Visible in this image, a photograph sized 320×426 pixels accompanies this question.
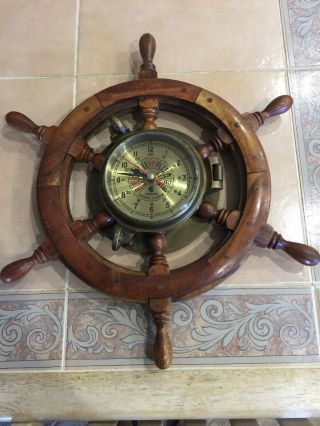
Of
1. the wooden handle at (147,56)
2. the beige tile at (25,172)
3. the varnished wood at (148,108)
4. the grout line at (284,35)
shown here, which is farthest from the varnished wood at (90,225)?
the grout line at (284,35)

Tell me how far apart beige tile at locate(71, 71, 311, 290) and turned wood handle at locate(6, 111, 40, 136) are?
134 millimetres

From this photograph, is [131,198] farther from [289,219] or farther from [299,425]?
[299,425]

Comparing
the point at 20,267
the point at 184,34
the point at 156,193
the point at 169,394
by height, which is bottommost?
the point at 169,394

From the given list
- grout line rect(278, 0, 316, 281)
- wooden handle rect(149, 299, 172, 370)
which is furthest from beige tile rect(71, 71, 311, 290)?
wooden handle rect(149, 299, 172, 370)

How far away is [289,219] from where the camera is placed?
0.85 m

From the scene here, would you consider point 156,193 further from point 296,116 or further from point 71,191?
point 296,116

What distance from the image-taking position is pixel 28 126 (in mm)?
852

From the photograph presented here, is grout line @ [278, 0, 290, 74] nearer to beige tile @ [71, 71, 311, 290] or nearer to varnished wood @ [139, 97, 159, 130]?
beige tile @ [71, 71, 311, 290]

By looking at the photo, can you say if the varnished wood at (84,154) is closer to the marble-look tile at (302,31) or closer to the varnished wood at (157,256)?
the varnished wood at (157,256)

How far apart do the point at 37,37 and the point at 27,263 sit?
58cm

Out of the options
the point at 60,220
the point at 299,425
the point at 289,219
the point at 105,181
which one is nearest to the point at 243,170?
the point at 289,219

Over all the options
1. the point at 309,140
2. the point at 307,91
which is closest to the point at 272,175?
the point at 309,140

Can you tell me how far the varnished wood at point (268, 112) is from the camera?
83cm

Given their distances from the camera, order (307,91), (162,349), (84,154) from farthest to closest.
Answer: (307,91) → (84,154) → (162,349)
